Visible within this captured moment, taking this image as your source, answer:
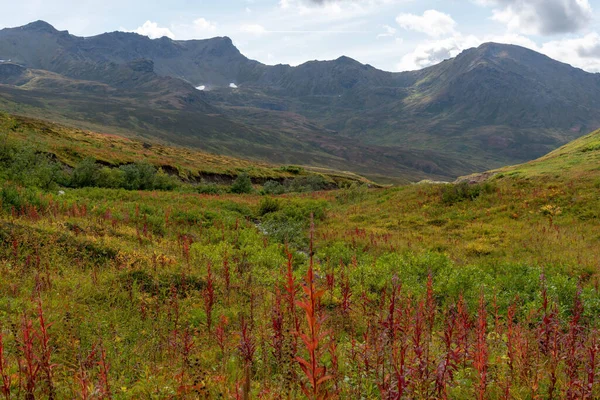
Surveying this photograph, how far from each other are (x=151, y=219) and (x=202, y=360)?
12.7 m

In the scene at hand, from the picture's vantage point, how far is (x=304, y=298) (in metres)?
2.76

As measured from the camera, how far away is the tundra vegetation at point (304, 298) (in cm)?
413

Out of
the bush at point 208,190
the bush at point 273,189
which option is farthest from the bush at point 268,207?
the bush at point 273,189

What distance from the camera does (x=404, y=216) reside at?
2328 cm

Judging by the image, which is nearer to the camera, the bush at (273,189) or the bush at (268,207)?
the bush at (268,207)

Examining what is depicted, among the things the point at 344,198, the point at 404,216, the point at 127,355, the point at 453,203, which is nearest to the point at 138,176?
the point at 344,198

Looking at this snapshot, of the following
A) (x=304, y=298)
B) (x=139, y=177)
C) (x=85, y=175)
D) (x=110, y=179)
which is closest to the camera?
(x=304, y=298)

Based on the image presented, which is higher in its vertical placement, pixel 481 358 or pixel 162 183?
pixel 481 358

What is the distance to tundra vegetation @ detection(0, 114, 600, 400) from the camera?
13.6 ft

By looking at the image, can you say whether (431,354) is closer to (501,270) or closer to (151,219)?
(501,270)

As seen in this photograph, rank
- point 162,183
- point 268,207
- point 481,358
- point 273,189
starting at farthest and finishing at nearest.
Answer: point 273,189 → point 162,183 → point 268,207 → point 481,358

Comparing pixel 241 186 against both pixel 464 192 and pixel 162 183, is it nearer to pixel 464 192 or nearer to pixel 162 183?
pixel 162 183

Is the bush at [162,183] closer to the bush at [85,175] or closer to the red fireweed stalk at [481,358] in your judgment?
the bush at [85,175]

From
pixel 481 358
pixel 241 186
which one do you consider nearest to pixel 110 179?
pixel 241 186
